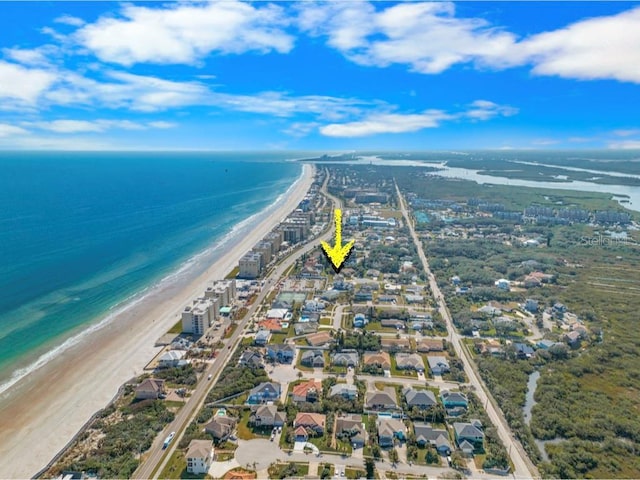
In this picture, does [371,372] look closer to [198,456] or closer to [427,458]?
[427,458]

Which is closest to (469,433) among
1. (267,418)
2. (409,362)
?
(409,362)

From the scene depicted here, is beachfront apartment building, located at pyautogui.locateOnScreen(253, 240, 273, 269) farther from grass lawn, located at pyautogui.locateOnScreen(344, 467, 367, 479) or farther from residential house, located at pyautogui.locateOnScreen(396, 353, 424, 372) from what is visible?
grass lawn, located at pyautogui.locateOnScreen(344, 467, 367, 479)

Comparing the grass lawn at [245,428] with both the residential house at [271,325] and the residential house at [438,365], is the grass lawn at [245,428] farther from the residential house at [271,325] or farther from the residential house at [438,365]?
the residential house at [438,365]

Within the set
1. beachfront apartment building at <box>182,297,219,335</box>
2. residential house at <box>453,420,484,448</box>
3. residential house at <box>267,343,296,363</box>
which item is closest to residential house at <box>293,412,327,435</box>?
residential house at <box>453,420,484,448</box>

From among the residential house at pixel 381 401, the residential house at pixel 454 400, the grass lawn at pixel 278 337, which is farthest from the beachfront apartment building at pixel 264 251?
the residential house at pixel 454 400

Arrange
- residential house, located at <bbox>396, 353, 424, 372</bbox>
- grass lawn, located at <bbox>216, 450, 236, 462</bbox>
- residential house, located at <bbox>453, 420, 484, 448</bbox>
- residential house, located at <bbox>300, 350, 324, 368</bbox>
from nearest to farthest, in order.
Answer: grass lawn, located at <bbox>216, 450, 236, 462</bbox>, residential house, located at <bbox>453, 420, 484, 448</bbox>, residential house, located at <bbox>396, 353, 424, 372</bbox>, residential house, located at <bbox>300, 350, 324, 368</bbox>

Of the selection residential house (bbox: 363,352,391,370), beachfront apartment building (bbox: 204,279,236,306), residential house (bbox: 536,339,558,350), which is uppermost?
beachfront apartment building (bbox: 204,279,236,306)

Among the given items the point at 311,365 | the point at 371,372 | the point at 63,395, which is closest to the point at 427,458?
the point at 371,372

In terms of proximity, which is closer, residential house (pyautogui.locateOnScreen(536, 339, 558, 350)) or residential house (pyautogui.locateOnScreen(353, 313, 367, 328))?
residential house (pyautogui.locateOnScreen(536, 339, 558, 350))
